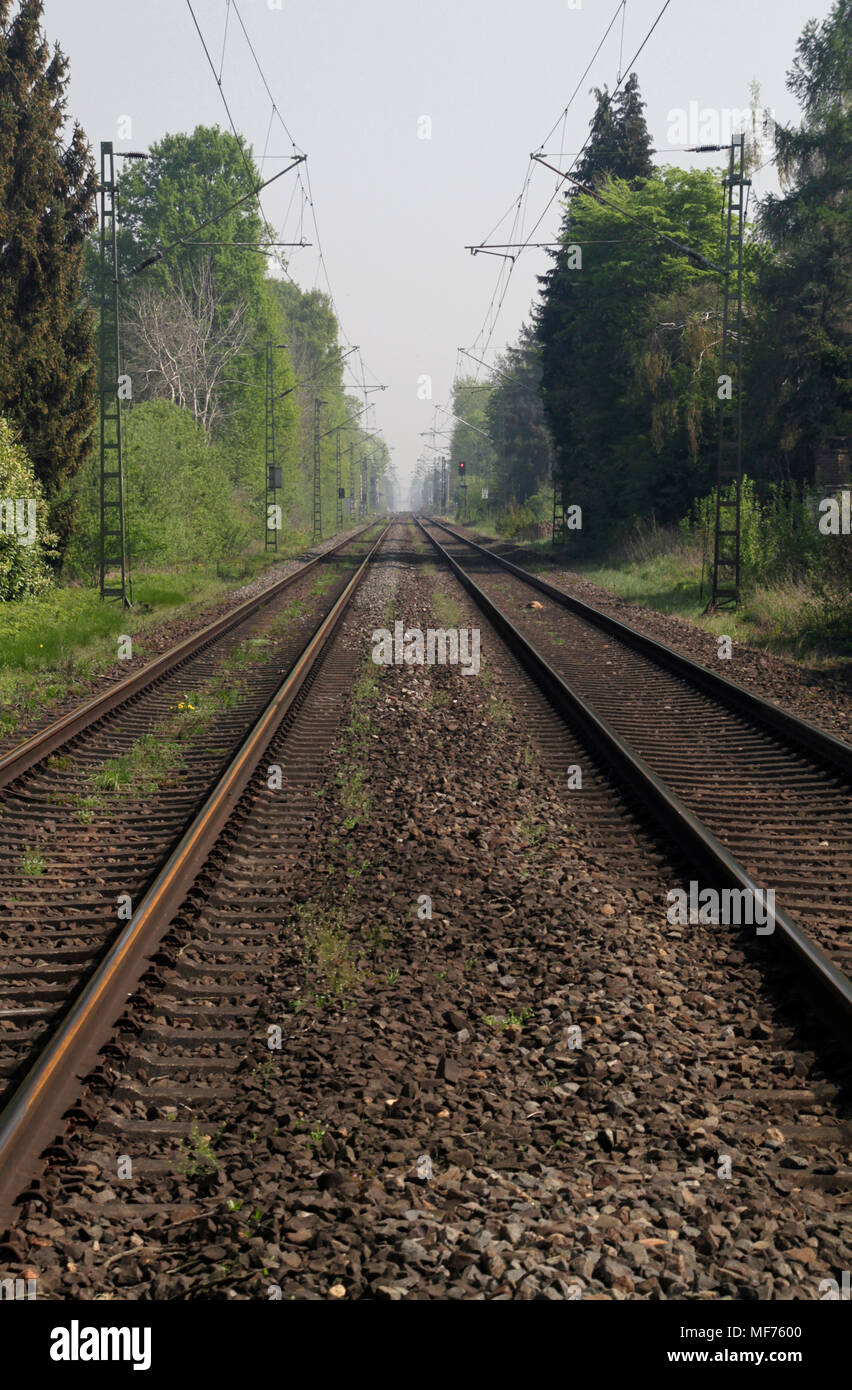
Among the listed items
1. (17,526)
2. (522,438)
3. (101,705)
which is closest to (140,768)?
(101,705)

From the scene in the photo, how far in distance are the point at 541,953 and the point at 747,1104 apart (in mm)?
1582

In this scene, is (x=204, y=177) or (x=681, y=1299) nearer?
(x=681, y=1299)

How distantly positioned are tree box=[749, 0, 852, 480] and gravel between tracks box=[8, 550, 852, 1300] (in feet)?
78.9

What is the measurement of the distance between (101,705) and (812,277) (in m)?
24.6

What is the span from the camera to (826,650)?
16328 millimetres

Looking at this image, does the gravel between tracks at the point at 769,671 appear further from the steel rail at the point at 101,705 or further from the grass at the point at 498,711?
the steel rail at the point at 101,705

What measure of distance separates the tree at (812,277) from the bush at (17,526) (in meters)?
18.4

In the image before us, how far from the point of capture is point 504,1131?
13.7 feet

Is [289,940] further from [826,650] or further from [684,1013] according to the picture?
[826,650]

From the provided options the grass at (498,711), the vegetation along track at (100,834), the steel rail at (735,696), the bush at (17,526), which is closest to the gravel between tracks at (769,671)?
the steel rail at (735,696)

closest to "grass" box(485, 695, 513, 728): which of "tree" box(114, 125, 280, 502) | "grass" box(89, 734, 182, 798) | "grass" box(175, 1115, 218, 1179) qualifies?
"grass" box(89, 734, 182, 798)

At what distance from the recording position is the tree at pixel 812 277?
28609 millimetres

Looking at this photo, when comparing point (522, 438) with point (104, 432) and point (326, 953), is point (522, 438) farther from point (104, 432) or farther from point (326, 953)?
point (326, 953)
